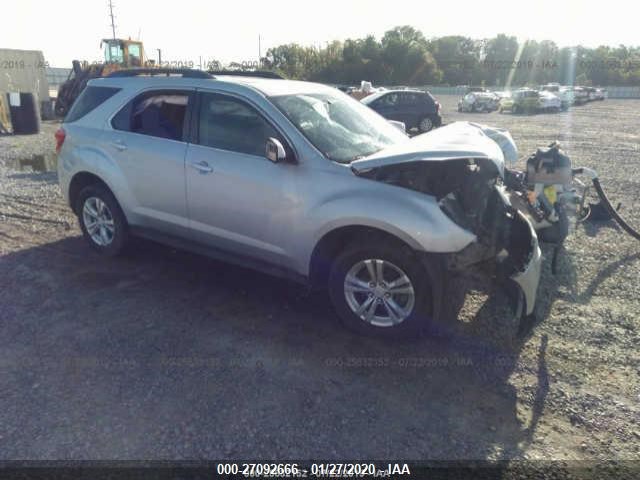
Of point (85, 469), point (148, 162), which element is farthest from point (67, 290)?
point (85, 469)

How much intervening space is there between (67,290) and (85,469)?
2.42 m

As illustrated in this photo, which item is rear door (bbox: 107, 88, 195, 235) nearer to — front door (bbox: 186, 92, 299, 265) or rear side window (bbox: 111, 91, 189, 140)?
rear side window (bbox: 111, 91, 189, 140)

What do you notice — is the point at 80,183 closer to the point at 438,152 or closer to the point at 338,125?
the point at 338,125

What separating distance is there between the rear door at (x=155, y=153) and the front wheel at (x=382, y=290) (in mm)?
1671

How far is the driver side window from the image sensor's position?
13.1 feet

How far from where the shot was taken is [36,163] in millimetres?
10969

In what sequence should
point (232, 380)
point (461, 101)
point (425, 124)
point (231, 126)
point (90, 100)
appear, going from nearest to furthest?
point (232, 380) → point (231, 126) → point (90, 100) → point (425, 124) → point (461, 101)

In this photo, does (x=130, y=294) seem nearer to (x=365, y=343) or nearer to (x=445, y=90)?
(x=365, y=343)

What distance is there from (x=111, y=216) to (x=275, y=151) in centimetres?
226

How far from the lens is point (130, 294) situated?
14.5 feet

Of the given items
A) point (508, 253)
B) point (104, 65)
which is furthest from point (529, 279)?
point (104, 65)

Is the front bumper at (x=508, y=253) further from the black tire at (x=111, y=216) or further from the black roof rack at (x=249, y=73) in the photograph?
the black tire at (x=111, y=216)

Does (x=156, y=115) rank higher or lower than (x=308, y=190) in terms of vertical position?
higher

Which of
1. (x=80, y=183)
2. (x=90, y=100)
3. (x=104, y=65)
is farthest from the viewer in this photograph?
(x=104, y=65)
